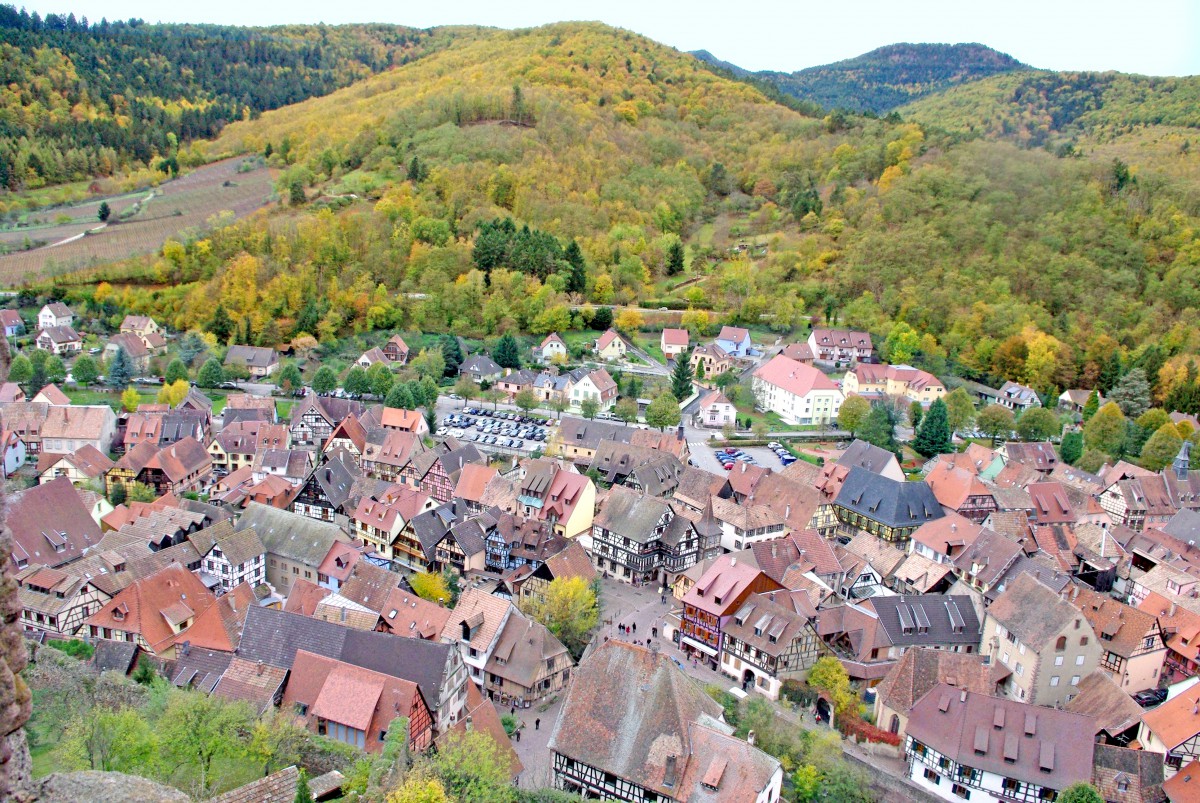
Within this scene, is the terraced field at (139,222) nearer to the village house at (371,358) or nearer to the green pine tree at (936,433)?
the village house at (371,358)

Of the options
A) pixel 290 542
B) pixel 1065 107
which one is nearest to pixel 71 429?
pixel 290 542

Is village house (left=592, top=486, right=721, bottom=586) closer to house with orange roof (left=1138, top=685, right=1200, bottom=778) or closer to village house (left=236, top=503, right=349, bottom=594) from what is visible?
village house (left=236, top=503, right=349, bottom=594)

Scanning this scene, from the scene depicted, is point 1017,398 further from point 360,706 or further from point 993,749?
point 360,706

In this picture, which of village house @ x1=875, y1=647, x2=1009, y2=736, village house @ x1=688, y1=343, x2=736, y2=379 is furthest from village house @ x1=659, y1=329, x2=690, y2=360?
village house @ x1=875, y1=647, x2=1009, y2=736

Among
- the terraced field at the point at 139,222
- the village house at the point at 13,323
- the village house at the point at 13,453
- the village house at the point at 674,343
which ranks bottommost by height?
the village house at the point at 13,453

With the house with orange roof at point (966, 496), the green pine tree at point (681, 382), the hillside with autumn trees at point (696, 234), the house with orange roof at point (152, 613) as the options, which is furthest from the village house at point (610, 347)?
the house with orange roof at point (152, 613)

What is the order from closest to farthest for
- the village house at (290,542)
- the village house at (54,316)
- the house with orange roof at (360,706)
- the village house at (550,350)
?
the house with orange roof at (360,706) → the village house at (290,542) → the village house at (54,316) → the village house at (550,350)
